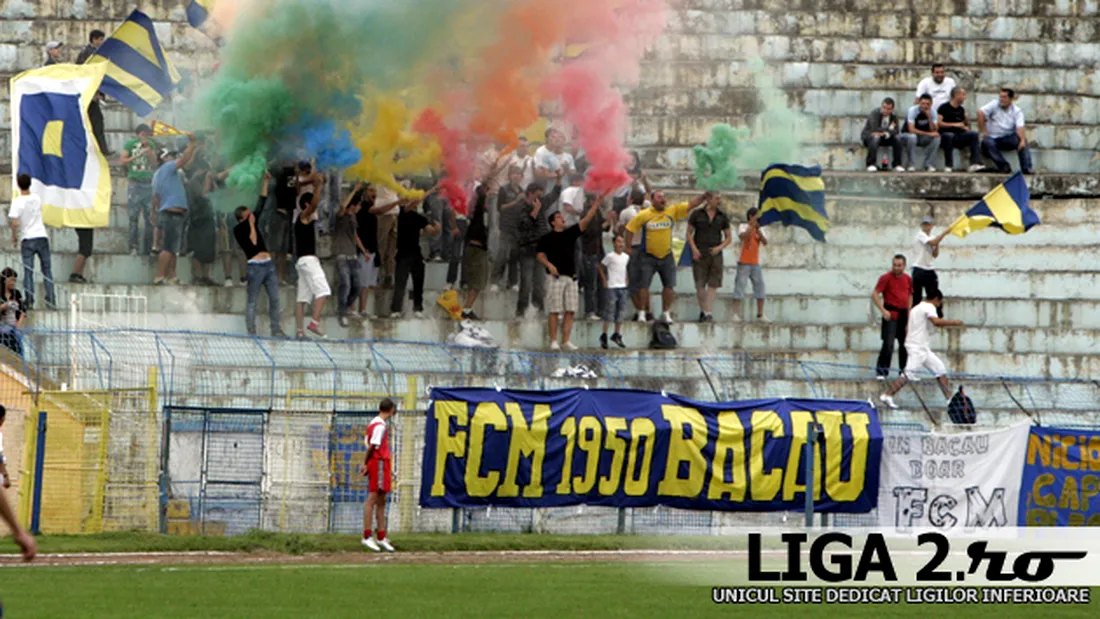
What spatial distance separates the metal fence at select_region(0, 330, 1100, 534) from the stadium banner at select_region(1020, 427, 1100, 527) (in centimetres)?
154

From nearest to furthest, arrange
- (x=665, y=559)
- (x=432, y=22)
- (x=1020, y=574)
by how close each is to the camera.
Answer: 1. (x=1020, y=574)
2. (x=665, y=559)
3. (x=432, y=22)

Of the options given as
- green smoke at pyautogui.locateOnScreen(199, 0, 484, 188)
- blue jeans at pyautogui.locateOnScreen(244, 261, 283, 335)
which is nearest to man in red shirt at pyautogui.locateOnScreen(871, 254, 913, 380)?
green smoke at pyautogui.locateOnScreen(199, 0, 484, 188)

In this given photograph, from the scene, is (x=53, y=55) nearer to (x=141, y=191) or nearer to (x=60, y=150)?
(x=141, y=191)

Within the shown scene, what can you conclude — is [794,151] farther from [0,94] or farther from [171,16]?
[0,94]

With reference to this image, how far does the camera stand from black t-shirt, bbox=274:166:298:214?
1024 inches

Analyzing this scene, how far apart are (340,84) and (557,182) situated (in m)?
3.73

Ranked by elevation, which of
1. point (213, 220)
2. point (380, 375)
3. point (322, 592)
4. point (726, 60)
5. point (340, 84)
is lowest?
point (322, 592)

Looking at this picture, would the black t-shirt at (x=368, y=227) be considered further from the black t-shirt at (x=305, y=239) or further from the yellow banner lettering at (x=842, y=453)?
the yellow banner lettering at (x=842, y=453)

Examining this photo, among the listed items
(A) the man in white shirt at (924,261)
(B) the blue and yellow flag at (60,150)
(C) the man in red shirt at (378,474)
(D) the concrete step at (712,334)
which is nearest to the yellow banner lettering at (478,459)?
(C) the man in red shirt at (378,474)

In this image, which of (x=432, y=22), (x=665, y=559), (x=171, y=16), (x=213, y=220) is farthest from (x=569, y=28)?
(x=171, y=16)

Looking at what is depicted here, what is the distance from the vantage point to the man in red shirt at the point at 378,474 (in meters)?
20.4

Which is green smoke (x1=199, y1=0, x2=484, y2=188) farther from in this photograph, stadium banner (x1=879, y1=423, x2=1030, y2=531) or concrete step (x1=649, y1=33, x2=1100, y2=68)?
concrete step (x1=649, y1=33, x2=1100, y2=68)

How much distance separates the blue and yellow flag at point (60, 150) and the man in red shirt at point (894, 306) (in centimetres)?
1084

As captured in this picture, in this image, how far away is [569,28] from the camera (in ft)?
86.0
